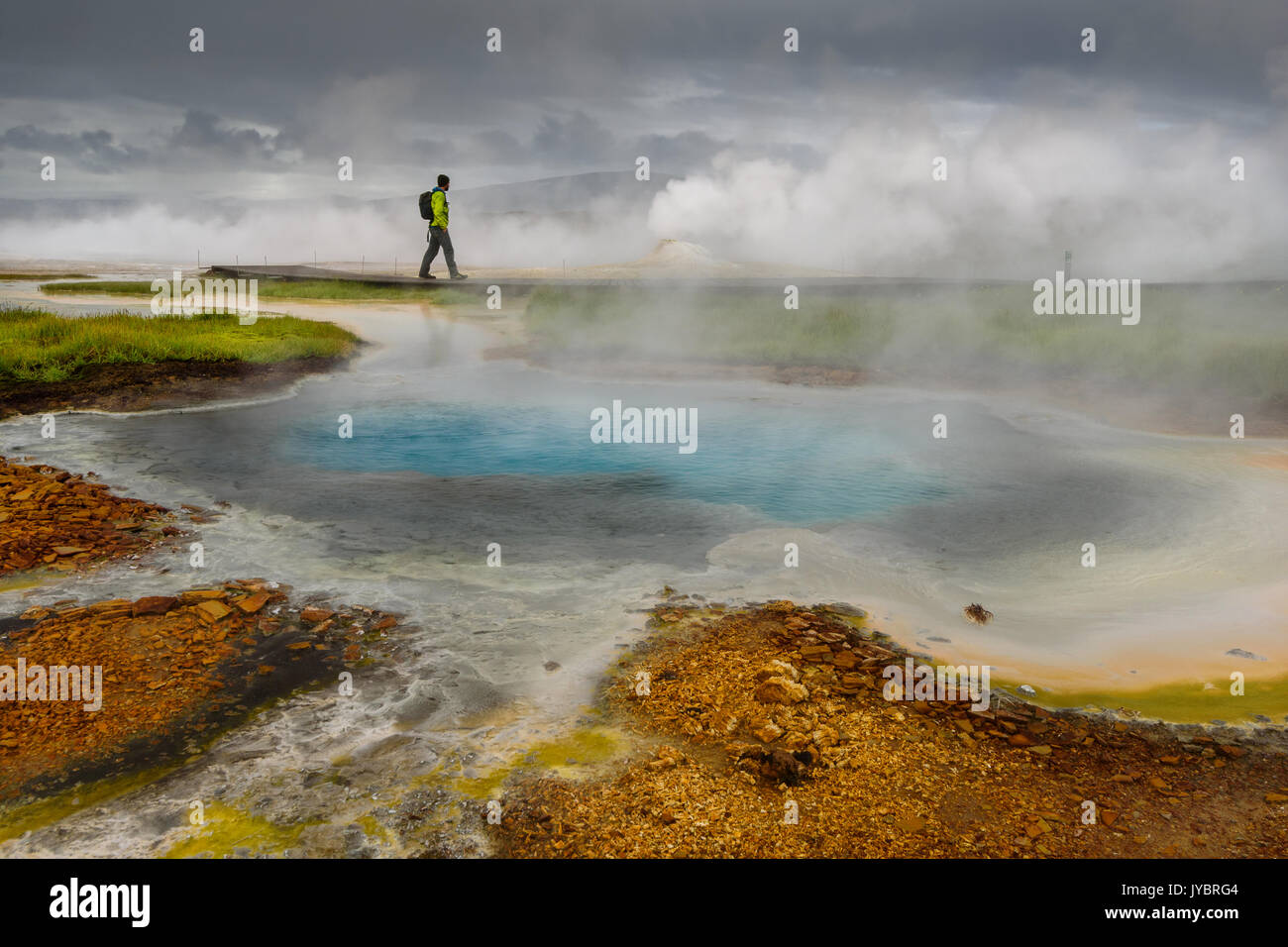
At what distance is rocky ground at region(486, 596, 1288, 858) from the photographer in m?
3.97

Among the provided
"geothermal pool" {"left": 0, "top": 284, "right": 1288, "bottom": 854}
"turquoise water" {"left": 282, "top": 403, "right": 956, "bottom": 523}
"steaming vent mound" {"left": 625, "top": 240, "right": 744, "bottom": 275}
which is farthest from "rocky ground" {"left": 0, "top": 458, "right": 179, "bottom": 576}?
"steaming vent mound" {"left": 625, "top": 240, "right": 744, "bottom": 275}

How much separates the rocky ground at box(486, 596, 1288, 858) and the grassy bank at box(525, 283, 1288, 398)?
39.1 feet

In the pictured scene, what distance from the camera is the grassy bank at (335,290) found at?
26.1 meters

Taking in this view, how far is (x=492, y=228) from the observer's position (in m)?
71.4

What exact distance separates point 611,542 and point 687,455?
11.6ft

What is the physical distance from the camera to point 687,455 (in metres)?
11.5

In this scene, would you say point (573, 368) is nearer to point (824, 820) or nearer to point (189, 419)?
point (189, 419)

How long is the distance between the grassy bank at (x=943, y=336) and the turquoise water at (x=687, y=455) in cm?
466

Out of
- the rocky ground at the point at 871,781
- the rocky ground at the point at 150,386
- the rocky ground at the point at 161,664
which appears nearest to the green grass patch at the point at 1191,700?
the rocky ground at the point at 871,781

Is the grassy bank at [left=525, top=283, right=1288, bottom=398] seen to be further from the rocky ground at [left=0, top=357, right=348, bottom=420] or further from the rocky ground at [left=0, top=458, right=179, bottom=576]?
the rocky ground at [left=0, top=458, right=179, bottom=576]

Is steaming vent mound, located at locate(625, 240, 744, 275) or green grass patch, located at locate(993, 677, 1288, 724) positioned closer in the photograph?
green grass patch, located at locate(993, 677, 1288, 724)

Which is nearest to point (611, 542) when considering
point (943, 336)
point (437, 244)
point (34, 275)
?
point (943, 336)

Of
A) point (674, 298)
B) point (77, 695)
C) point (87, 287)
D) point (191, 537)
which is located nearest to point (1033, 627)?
point (77, 695)

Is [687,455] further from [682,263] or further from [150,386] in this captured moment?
[682,263]
